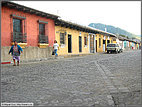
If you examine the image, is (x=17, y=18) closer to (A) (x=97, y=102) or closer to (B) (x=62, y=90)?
(B) (x=62, y=90)

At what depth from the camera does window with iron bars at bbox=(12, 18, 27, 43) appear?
45.7 ft


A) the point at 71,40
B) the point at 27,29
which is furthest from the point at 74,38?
the point at 27,29

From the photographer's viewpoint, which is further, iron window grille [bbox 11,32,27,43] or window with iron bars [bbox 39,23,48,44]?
window with iron bars [bbox 39,23,48,44]

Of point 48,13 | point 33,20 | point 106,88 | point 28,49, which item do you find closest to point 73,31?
point 48,13

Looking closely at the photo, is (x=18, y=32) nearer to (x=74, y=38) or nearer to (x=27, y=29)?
(x=27, y=29)

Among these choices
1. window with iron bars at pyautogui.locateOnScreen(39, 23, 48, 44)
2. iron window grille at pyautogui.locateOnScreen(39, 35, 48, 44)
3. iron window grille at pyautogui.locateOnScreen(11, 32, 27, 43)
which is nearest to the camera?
iron window grille at pyautogui.locateOnScreen(11, 32, 27, 43)

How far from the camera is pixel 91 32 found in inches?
1161

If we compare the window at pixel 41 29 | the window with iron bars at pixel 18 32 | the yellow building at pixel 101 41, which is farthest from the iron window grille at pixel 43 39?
the yellow building at pixel 101 41

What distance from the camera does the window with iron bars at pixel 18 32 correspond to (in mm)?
13926

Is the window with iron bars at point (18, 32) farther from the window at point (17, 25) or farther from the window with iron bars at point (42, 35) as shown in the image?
the window with iron bars at point (42, 35)

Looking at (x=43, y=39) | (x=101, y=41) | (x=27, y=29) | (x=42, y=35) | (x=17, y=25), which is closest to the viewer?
(x=17, y=25)

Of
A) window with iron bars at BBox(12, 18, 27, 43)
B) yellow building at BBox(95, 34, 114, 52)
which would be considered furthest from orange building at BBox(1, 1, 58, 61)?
yellow building at BBox(95, 34, 114, 52)

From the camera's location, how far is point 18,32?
47.1 feet

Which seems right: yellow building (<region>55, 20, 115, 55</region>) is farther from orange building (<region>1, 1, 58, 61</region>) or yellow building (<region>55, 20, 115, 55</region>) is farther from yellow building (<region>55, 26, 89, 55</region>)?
orange building (<region>1, 1, 58, 61</region>)
